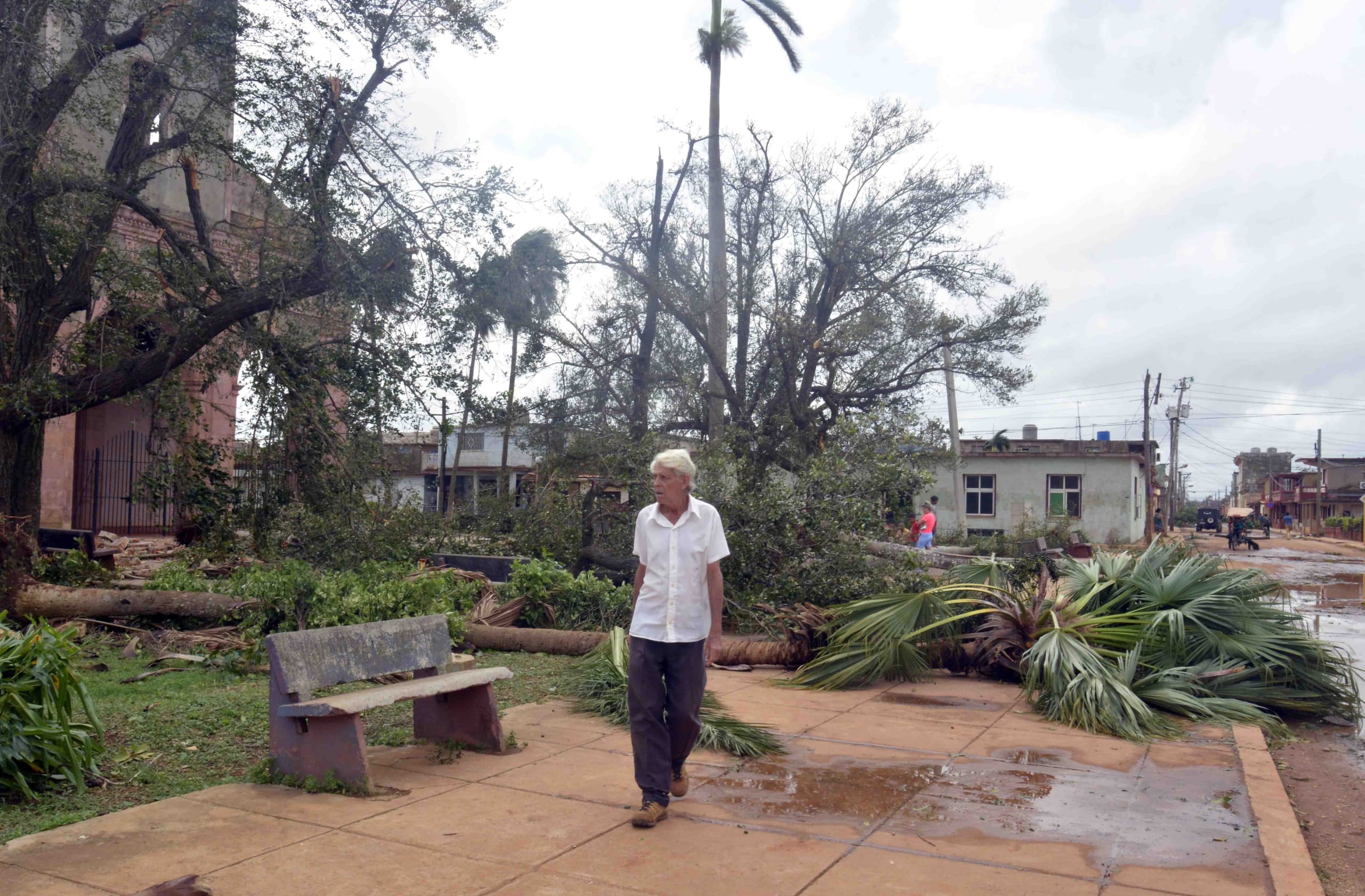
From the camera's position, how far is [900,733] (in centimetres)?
607

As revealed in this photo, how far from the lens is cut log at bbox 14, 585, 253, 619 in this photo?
30.1 feet

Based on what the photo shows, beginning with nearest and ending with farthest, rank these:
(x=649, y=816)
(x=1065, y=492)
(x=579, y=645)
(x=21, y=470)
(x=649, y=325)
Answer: (x=649, y=816) → (x=579, y=645) → (x=21, y=470) → (x=649, y=325) → (x=1065, y=492)

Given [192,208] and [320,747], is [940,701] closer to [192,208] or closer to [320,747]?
[320,747]

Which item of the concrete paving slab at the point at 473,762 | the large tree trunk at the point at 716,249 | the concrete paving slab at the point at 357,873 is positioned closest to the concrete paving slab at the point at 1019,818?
the concrete paving slab at the point at 357,873

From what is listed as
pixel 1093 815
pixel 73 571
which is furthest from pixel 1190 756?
pixel 73 571

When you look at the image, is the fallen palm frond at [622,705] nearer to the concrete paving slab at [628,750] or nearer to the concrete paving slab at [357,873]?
the concrete paving slab at [628,750]

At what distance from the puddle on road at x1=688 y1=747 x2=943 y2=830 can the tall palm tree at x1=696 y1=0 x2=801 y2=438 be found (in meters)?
9.24

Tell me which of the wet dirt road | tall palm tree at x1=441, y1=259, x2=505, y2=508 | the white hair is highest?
tall palm tree at x1=441, y1=259, x2=505, y2=508

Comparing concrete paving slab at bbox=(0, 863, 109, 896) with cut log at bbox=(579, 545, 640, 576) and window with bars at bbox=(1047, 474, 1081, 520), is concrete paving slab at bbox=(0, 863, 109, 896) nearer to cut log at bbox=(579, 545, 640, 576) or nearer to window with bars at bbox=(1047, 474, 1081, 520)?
cut log at bbox=(579, 545, 640, 576)

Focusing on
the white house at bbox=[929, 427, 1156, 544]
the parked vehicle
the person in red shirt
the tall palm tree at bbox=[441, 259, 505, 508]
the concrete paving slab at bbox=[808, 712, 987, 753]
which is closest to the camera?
the concrete paving slab at bbox=[808, 712, 987, 753]

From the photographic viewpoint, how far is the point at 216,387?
16875mm

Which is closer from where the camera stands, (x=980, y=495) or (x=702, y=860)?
(x=702, y=860)

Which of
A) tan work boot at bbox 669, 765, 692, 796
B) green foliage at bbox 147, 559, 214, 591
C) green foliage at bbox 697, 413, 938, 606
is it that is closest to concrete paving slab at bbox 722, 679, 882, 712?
green foliage at bbox 697, 413, 938, 606

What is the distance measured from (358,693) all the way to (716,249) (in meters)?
14.4
